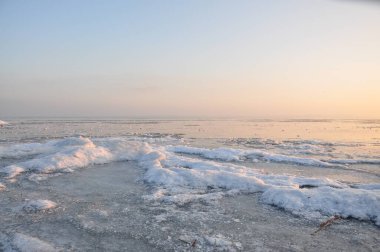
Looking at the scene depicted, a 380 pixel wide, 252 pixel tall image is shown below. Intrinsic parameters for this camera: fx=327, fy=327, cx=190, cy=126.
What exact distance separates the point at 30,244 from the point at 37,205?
2395 millimetres

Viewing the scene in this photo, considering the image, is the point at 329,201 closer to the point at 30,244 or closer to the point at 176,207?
the point at 176,207

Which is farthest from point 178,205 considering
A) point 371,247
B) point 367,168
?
point 367,168

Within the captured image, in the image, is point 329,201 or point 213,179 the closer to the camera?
point 329,201

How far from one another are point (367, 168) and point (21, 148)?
17271mm

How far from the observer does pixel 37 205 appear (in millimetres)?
7914

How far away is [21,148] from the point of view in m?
17.7

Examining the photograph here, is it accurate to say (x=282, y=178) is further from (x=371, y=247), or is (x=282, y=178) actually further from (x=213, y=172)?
(x=371, y=247)

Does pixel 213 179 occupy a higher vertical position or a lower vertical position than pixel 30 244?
higher

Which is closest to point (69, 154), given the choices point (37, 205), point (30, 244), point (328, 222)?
point (37, 205)

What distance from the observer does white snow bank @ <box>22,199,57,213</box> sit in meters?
7.77

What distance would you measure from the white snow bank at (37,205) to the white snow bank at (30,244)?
178 cm

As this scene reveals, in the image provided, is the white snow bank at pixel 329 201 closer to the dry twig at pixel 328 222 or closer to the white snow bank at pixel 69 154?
the dry twig at pixel 328 222

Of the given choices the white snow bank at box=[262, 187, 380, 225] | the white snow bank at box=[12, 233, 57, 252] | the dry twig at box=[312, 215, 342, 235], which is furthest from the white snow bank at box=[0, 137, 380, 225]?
the white snow bank at box=[12, 233, 57, 252]

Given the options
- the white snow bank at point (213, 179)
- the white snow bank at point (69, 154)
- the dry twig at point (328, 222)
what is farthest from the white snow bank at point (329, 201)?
the white snow bank at point (69, 154)
